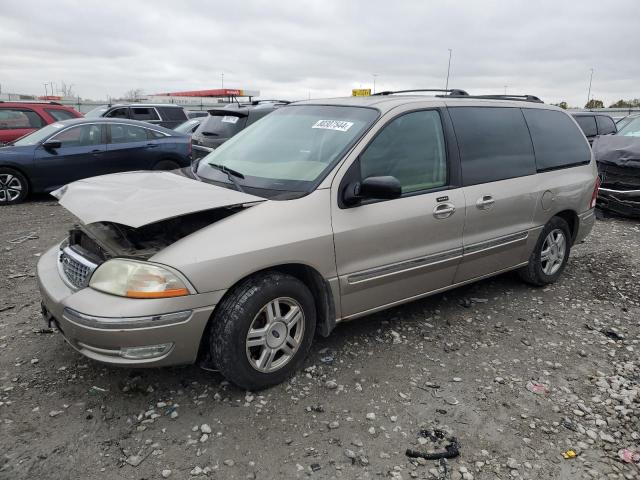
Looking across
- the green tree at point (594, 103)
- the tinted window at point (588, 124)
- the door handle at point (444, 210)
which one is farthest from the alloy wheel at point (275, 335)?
the green tree at point (594, 103)

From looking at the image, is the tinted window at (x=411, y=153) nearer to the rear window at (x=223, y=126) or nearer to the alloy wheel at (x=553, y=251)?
the alloy wheel at (x=553, y=251)

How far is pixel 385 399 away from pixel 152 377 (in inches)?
58.8

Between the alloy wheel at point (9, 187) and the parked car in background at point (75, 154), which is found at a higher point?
the parked car in background at point (75, 154)

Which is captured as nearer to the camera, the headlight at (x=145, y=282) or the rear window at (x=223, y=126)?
the headlight at (x=145, y=282)

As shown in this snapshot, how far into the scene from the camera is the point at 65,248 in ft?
10.9

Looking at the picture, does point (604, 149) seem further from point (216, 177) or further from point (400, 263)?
point (216, 177)

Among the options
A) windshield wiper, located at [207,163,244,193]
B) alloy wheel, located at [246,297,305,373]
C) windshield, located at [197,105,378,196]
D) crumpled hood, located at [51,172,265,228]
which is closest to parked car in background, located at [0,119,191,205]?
windshield, located at [197,105,378,196]

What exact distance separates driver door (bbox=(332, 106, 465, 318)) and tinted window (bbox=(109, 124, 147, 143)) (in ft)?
23.0

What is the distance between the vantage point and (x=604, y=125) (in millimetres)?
14930

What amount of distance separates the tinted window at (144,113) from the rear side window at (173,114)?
0.98 feet

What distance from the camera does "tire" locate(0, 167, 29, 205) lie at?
8430mm

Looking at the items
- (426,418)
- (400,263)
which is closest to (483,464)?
(426,418)

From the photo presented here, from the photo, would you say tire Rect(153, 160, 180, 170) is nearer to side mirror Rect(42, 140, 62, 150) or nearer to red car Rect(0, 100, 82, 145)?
side mirror Rect(42, 140, 62, 150)

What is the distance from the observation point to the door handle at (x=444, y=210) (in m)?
3.72
